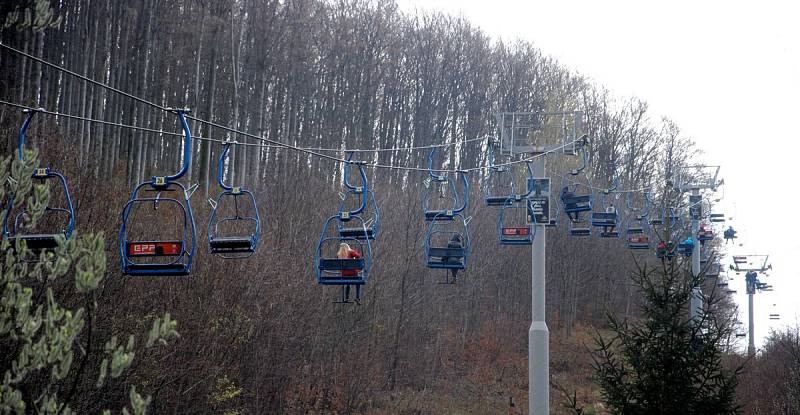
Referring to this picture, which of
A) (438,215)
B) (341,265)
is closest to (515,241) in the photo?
(438,215)

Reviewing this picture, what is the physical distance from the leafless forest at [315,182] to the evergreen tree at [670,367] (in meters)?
2.55

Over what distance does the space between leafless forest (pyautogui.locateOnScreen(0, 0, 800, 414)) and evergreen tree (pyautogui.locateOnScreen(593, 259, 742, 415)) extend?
2.55m

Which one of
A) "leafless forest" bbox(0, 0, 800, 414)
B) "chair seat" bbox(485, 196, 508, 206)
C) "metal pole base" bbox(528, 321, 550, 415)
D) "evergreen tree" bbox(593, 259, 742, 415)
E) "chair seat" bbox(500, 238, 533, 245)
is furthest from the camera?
"leafless forest" bbox(0, 0, 800, 414)

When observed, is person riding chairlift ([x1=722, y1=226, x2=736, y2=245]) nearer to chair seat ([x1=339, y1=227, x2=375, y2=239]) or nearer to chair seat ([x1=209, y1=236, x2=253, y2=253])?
chair seat ([x1=339, y1=227, x2=375, y2=239])

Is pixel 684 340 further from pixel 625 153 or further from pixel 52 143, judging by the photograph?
pixel 625 153

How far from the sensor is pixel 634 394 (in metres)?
12.2

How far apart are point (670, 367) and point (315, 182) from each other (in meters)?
21.4

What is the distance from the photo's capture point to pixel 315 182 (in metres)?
32.3

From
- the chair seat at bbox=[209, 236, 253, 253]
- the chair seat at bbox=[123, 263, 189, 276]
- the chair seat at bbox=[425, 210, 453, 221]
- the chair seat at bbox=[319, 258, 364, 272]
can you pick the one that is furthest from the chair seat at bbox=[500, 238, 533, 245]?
the chair seat at bbox=[123, 263, 189, 276]

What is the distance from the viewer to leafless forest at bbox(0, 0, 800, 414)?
2069 centimetres

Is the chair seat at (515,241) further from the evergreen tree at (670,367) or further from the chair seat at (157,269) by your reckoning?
the chair seat at (157,269)

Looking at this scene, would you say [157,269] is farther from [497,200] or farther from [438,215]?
[497,200]

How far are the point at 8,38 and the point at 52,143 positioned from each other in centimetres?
746

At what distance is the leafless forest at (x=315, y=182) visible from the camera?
814 inches
